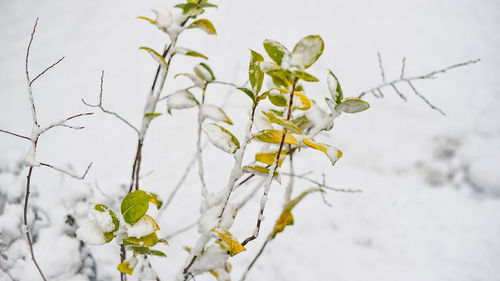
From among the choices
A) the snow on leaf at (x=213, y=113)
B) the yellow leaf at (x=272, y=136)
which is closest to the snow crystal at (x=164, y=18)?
the snow on leaf at (x=213, y=113)

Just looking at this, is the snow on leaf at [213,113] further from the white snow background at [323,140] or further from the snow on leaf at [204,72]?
the white snow background at [323,140]

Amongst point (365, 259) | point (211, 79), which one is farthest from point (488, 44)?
point (211, 79)

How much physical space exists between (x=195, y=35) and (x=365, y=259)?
4.08 ft

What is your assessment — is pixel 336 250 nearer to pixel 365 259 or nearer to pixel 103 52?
pixel 365 259

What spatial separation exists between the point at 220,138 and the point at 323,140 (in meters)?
0.88

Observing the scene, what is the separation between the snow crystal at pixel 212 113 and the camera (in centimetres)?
54

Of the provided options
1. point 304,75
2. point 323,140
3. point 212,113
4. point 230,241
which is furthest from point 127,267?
point 323,140

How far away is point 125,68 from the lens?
4.89 ft

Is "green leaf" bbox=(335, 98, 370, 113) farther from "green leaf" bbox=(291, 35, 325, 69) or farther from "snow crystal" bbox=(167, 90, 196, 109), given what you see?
"snow crystal" bbox=(167, 90, 196, 109)

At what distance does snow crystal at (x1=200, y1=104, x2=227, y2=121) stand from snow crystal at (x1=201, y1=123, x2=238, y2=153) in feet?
0.12

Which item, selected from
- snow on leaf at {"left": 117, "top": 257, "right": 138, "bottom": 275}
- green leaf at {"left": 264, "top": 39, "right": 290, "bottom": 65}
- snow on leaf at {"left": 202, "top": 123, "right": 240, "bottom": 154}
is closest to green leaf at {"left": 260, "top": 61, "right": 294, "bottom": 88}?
green leaf at {"left": 264, "top": 39, "right": 290, "bottom": 65}

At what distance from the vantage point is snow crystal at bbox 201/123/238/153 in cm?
49

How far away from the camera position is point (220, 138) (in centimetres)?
50

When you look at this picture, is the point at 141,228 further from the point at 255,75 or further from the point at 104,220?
the point at 255,75
